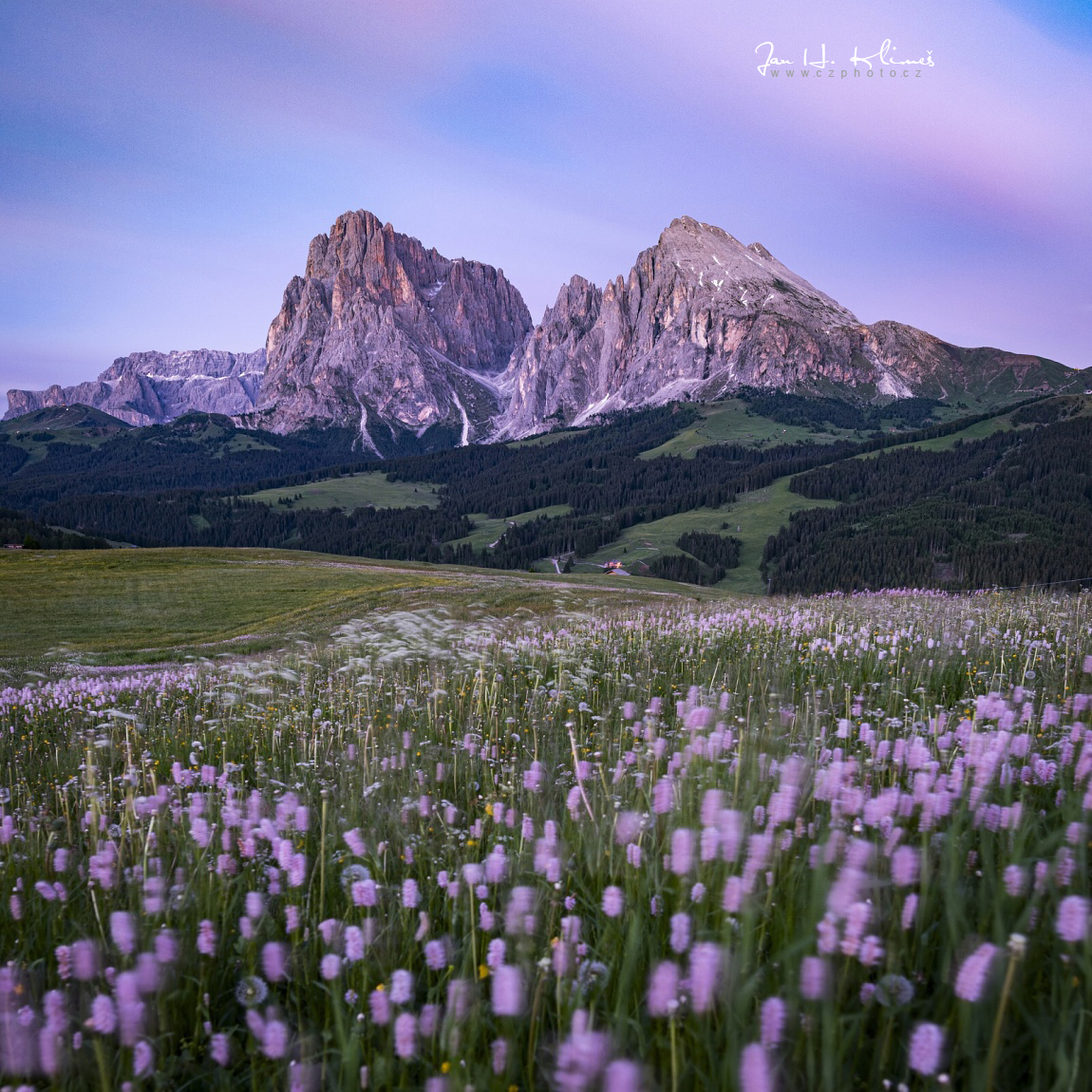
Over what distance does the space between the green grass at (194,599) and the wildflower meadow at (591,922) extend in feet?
71.1

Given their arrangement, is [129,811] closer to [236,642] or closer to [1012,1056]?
[1012,1056]

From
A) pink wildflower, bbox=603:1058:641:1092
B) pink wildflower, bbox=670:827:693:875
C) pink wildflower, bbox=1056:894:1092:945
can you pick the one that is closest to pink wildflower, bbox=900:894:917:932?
pink wildflower, bbox=1056:894:1092:945

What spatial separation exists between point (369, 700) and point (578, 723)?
10.8 feet

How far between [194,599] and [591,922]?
40988 millimetres

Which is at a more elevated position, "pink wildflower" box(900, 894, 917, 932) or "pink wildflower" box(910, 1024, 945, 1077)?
"pink wildflower" box(910, 1024, 945, 1077)

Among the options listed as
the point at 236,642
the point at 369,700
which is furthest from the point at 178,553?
the point at 369,700

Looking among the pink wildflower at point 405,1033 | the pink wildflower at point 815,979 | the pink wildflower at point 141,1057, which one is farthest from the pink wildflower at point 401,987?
the pink wildflower at point 815,979

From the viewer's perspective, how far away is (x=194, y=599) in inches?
1543

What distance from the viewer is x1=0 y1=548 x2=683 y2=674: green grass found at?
28453mm

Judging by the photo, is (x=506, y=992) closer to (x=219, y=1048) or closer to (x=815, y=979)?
(x=815, y=979)

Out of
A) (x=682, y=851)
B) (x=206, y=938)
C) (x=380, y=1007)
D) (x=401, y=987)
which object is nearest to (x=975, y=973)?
(x=682, y=851)

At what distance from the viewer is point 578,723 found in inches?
294

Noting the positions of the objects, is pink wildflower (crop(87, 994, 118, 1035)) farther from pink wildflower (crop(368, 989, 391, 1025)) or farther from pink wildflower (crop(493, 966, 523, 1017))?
pink wildflower (crop(493, 966, 523, 1017))

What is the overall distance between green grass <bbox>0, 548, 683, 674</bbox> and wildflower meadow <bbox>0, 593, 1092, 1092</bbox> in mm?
21681
